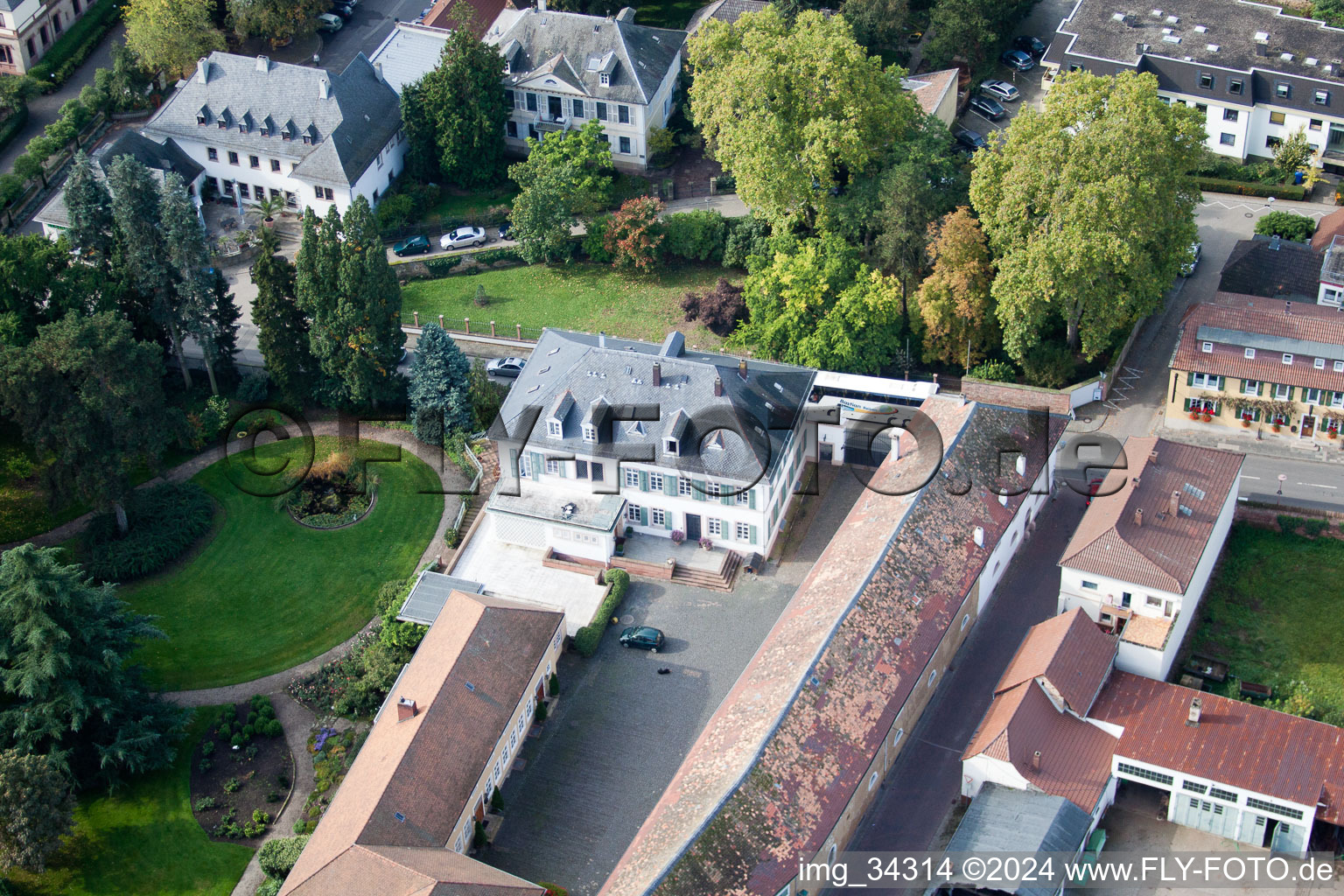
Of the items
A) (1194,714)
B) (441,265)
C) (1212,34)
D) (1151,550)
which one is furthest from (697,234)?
(1194,714)

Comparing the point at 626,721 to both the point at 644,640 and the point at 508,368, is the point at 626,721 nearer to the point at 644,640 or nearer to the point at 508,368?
the point at 644,640

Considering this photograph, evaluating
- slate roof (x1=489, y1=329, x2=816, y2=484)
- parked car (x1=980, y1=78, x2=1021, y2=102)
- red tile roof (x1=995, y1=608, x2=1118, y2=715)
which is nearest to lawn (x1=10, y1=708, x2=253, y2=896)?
slate roof (x1=489, y1=329, x2=816, y2=484)

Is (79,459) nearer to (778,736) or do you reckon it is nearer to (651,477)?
(651,477)

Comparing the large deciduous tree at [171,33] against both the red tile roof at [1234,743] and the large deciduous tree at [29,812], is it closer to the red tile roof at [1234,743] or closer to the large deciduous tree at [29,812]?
the large deciduous tree at [29,812]

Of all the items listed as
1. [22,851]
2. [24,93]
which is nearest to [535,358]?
[22,851]

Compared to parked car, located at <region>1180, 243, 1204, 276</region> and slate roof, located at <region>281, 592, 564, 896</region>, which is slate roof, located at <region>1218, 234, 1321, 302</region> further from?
slate roof, located at <region>281, 592, 564, 896</region>

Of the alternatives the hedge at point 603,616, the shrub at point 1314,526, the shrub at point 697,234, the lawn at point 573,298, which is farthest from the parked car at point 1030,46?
the hedge at point 603,616

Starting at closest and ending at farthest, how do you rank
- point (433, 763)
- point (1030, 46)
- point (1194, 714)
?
point (433, 763) < point (1194, 714) < point (1030, 46)
